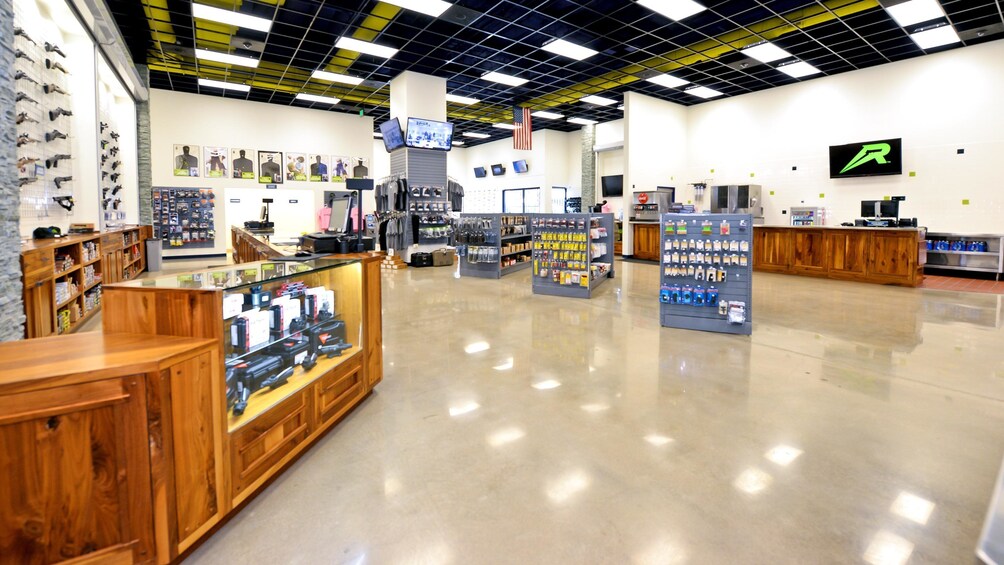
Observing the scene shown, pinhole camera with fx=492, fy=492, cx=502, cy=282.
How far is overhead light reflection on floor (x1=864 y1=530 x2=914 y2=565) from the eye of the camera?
190 centimetres

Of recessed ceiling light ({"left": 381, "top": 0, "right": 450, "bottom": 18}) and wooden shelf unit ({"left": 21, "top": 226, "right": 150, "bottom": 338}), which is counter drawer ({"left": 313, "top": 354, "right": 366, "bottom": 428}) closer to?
wooden shelf unit ({"left": 21, "top": 226, "right": 150, "bottom": 338})

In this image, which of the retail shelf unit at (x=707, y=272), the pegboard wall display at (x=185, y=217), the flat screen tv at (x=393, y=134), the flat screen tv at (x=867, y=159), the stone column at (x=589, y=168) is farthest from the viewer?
the stone column at (x=589, y=168)

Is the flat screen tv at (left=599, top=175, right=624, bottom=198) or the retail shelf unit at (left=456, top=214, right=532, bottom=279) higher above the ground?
the flat screen tv at (left=599, top=175, right=624, bottom=198)

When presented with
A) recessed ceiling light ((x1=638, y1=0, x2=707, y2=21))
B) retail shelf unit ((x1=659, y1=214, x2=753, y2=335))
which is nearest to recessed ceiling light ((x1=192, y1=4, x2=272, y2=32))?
recessed ceiling light ((x1=638, y1=0, x2=707, y2=21))

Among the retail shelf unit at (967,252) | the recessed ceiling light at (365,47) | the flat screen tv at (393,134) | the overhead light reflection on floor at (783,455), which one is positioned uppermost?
the recessed ceiling light at (365,47)

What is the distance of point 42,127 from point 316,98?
902cm

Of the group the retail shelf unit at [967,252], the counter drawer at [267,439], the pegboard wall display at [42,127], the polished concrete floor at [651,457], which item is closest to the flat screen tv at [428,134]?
the pegboard wall display at [42,127]

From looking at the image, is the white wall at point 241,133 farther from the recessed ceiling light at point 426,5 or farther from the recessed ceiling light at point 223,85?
the recessed ceiling light at point 426,5

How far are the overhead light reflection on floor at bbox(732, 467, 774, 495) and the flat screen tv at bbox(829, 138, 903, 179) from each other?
1074 cm

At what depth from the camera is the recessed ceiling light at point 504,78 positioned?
38.1ft

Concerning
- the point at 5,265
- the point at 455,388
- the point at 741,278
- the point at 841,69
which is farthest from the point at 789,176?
the point at 5,265

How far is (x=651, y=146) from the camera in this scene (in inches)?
525

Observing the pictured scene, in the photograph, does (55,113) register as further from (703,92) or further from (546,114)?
(703,92)

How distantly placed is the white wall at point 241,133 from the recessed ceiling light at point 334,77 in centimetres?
350
